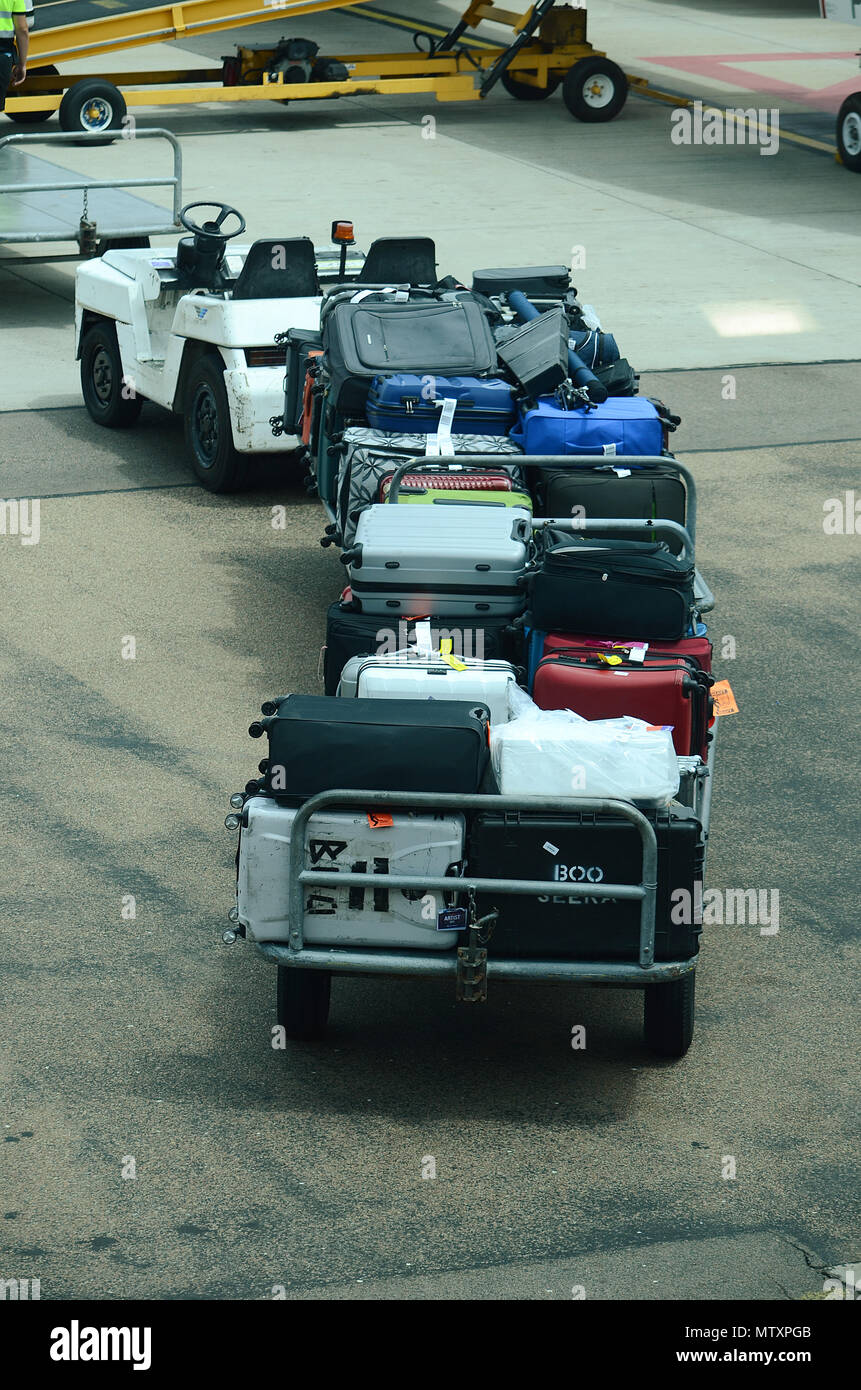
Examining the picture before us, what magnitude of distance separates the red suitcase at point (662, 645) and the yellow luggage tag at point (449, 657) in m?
0.34

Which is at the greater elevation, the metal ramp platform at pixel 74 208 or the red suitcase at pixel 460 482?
the metal ramp platform at pixel 74 208

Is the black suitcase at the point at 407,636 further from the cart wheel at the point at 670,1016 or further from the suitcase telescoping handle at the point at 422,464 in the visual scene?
the cart wheel at the point at 670,1016

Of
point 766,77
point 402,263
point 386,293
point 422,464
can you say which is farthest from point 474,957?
point 766,77

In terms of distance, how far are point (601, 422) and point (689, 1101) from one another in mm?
3864

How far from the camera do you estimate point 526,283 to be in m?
10.6

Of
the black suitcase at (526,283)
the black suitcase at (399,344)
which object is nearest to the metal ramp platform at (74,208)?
the black suitcase at (526,283)

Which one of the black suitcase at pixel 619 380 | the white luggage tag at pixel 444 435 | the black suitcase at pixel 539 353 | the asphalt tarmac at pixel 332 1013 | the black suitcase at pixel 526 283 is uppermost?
the black suitcase at pixel 526 283

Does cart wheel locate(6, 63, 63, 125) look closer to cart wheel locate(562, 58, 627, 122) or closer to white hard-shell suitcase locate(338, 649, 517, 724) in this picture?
cart wheel locate(562, 58, 627, 122)

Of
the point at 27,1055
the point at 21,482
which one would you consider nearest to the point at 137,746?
the point at 27,1055

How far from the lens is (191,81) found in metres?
Answer: 23.9

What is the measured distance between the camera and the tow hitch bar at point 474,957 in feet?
17.5

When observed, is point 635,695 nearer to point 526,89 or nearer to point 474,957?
point 474,957

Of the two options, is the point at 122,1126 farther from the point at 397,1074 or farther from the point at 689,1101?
the point at 689,1101

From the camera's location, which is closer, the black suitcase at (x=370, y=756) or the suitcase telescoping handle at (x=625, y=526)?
the black suitcase at (x=370, y=756)
